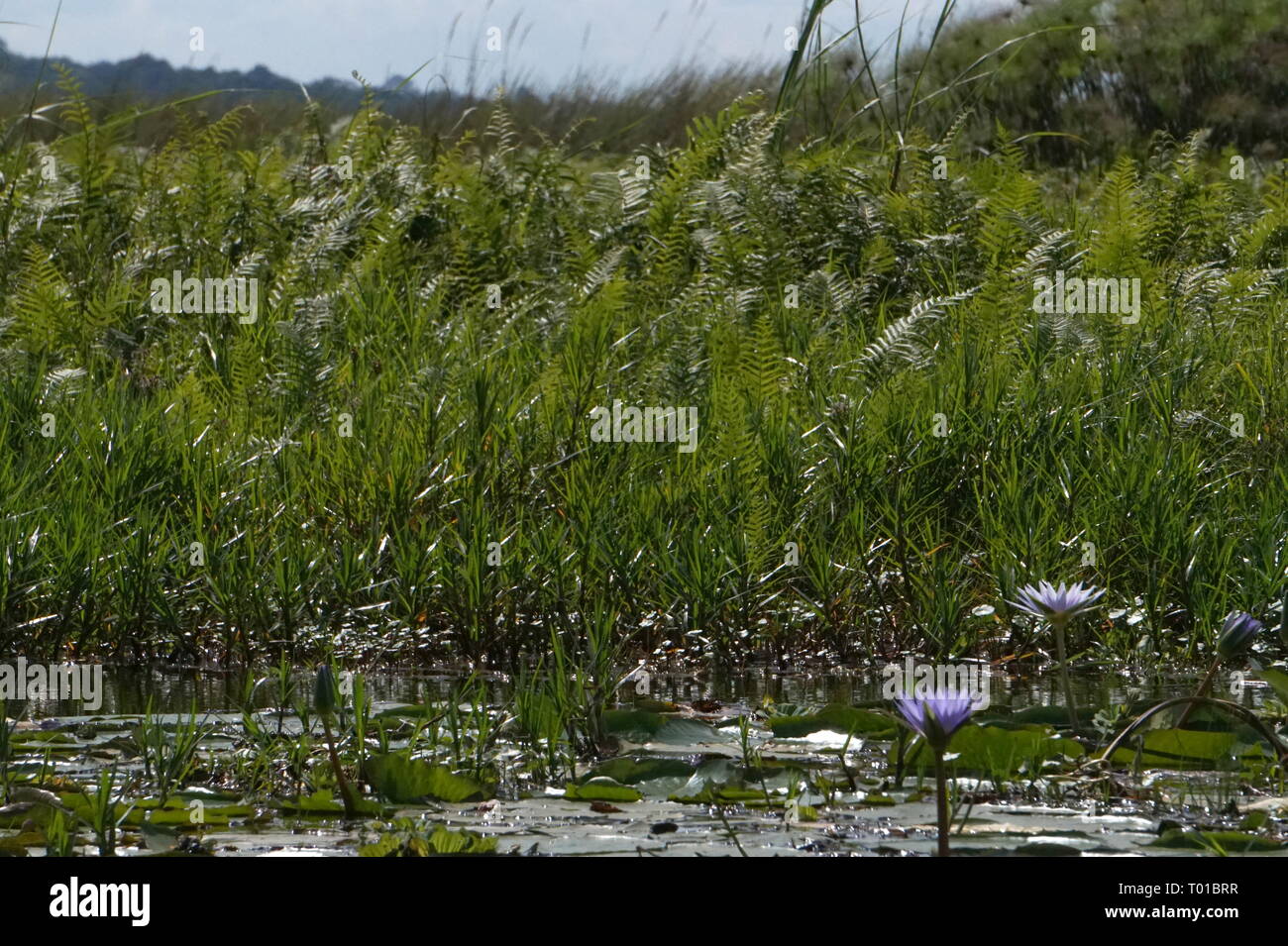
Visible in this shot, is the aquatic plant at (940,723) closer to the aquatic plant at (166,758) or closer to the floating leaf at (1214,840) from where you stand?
the floating leaf at (1214,840)

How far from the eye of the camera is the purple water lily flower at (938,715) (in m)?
1.86

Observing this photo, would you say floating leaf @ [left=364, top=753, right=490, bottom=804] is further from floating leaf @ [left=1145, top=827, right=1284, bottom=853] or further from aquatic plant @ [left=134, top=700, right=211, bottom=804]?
floating leaf @ [left=1145, top=827, right=1284, bottom=853]

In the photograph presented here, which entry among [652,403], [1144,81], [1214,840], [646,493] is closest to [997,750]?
[1214,840]

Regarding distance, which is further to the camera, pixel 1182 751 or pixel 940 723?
pixel 1182 751

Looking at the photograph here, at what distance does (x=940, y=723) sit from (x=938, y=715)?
3.6 inches

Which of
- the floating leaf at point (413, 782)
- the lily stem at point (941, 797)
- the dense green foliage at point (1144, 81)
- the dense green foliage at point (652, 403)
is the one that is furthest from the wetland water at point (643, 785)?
the dense green foliage at point (1144, 81)

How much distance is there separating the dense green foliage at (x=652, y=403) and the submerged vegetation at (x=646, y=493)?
0.08 ft

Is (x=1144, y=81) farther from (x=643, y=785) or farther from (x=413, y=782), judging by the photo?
(x=413, y=782)

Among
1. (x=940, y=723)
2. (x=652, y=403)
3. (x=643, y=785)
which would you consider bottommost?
(x=643, y=785)

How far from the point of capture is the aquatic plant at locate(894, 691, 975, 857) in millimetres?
1868

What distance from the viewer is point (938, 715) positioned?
6.50ft

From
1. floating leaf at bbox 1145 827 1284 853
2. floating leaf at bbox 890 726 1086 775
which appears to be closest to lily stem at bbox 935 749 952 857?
floating leaf at bbox 1145 827 1284 853
